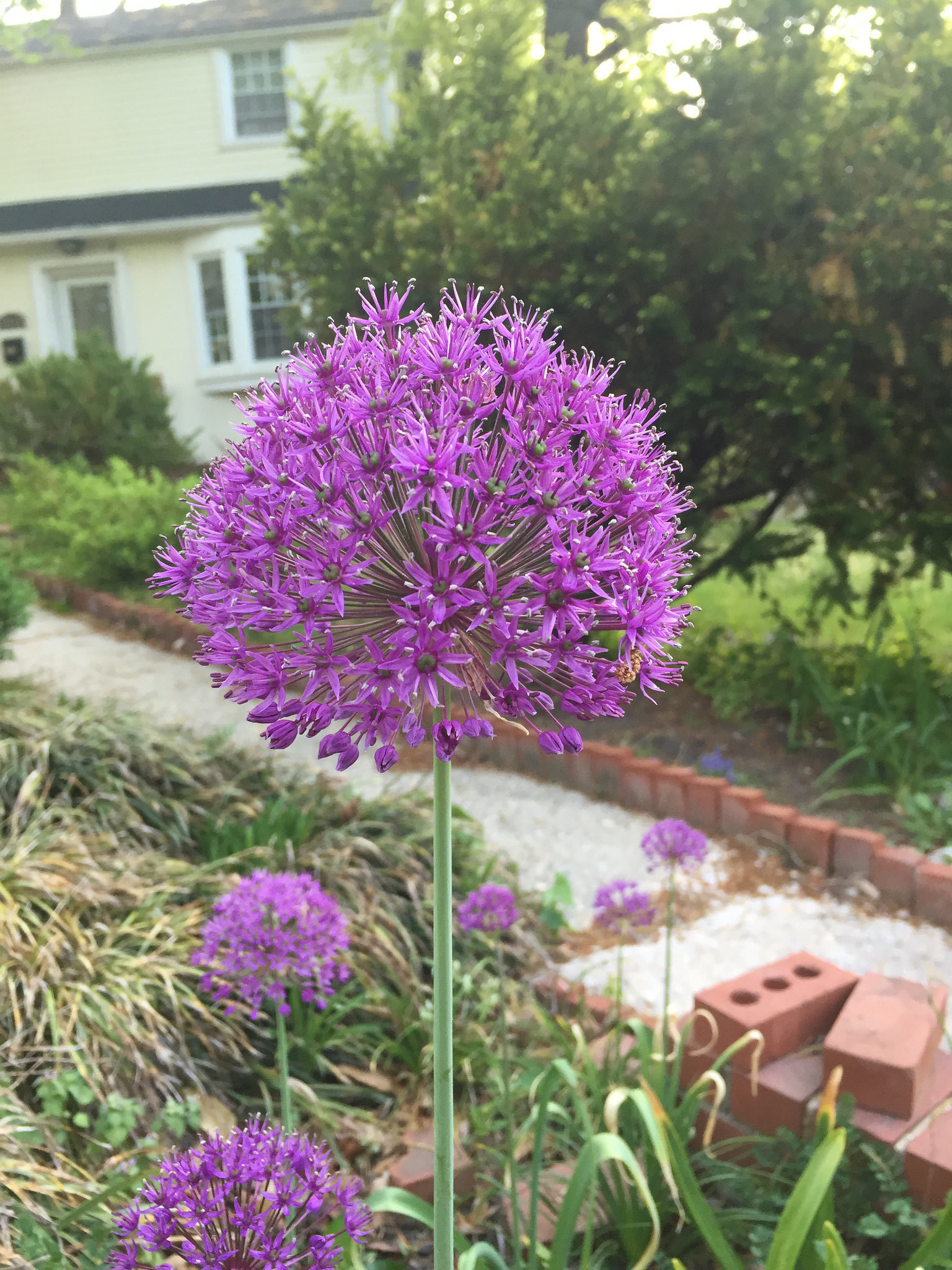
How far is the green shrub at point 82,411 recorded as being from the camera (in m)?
12.7

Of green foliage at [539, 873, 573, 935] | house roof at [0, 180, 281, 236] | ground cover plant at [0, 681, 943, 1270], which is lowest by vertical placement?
green foliage at [539, 873, 573, 935]

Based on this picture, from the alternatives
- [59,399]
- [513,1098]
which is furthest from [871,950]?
[59,399]

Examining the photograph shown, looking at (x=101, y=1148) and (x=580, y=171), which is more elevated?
(x=580, y=171)

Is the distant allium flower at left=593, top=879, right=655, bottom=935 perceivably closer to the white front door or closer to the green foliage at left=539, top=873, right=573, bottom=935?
the green foliage at left=539, top=873, right=573, bottom=935

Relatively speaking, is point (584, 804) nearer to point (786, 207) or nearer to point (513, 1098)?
point (513, 1098)

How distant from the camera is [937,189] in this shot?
4305 millimetres

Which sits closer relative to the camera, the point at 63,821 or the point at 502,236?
the point at 63,821

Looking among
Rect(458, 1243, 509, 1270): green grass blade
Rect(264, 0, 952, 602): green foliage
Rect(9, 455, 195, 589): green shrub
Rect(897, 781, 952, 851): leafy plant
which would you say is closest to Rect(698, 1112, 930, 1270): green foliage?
Rect(458, 1243, 509, 1270): green grass blade

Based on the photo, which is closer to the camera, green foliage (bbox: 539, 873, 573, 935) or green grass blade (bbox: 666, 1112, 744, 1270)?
green grass blade (bbox: 666, 1112, 744, 1270)

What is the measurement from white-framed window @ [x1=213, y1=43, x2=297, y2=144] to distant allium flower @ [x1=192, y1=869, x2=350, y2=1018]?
618 inches

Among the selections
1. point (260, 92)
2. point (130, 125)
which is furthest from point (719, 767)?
point (130, 125)

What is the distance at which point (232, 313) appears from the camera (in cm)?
1508

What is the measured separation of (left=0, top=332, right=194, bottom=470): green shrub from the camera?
1273 cm

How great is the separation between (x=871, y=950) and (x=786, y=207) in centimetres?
353
